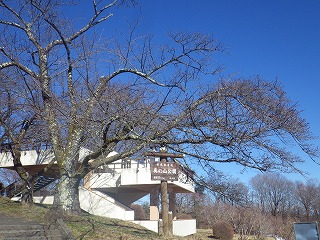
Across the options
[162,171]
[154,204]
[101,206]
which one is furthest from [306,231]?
[154,204]

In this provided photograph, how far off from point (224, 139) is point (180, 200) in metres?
37.9

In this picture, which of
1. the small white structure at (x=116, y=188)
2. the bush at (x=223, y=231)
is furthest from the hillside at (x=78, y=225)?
the bush at (x=223, y=231)

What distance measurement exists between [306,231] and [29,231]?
296 inches

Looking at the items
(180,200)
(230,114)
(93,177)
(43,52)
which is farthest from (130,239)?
(180,200)

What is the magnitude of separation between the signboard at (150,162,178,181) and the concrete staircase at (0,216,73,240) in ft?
12.5

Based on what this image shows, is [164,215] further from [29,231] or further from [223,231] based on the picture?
[223,231]

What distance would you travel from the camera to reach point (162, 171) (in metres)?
13.3

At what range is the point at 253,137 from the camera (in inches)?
386

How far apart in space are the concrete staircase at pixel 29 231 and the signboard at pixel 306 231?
6.28m

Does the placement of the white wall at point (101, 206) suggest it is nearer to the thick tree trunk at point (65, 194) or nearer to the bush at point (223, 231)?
the bush at point (223, 231)

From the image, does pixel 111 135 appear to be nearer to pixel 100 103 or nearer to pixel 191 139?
pixel 100 103

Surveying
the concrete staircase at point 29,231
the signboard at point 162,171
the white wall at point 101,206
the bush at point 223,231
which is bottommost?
the bush at point 223,231

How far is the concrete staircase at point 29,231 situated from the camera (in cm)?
993

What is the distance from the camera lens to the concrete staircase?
32.6 ft
